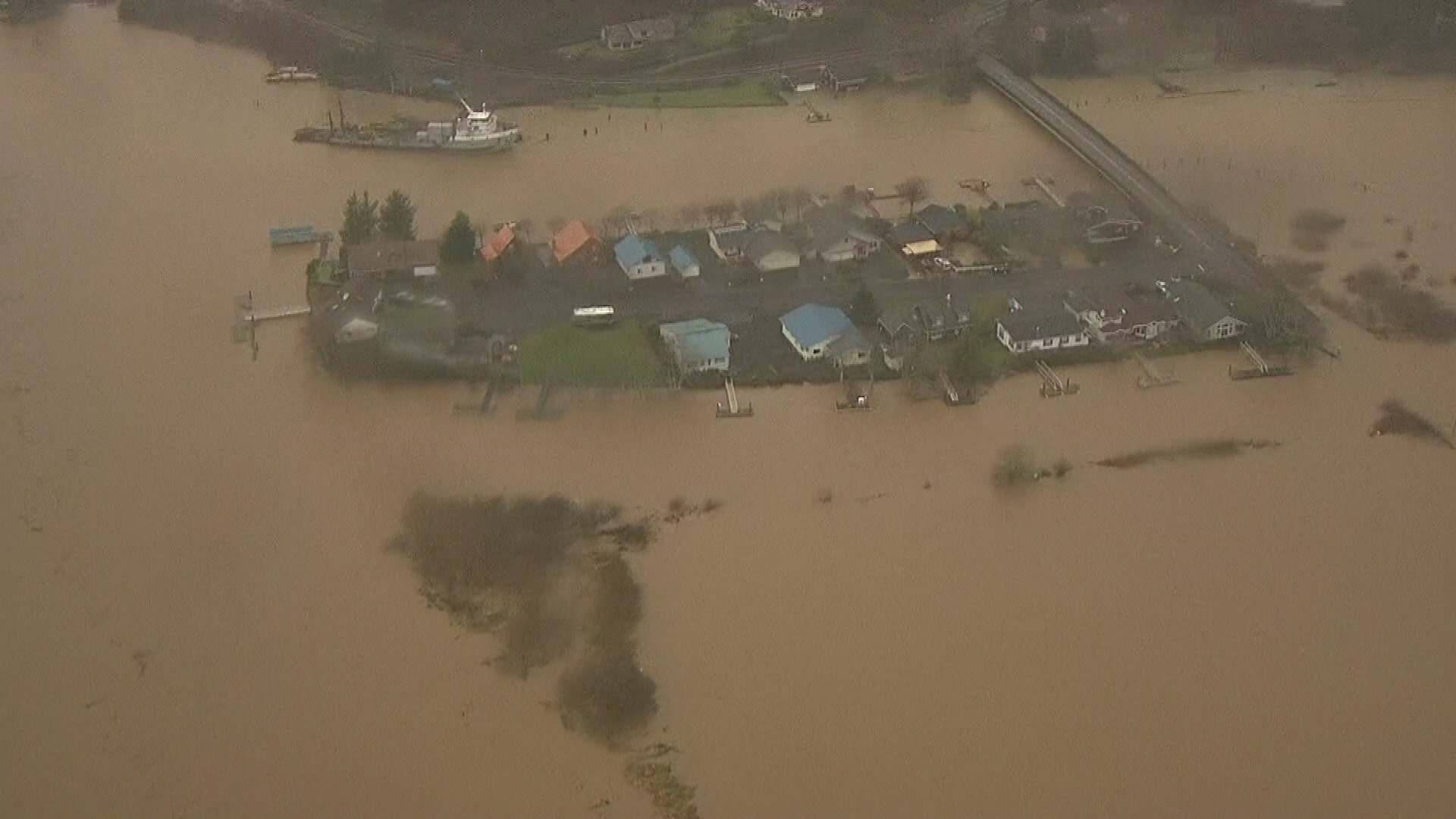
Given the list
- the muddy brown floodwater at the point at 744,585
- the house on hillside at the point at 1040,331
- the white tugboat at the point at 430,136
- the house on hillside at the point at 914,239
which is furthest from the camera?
the white tugboat at the point at 430,136

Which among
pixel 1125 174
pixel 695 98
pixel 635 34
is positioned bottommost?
pixel 1125 174

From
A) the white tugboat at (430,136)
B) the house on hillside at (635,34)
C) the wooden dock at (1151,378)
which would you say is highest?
the house on hillside at (635,34)

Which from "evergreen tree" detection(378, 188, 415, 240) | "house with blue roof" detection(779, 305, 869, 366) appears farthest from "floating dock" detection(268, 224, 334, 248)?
"house with blue roof" detection(779, 305, 869, 366)

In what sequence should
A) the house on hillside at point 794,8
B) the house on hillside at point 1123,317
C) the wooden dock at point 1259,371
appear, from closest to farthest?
the wooden dock at point 1259,371
the house on hillside at point 1123,317
the house on hillside at point 794,8

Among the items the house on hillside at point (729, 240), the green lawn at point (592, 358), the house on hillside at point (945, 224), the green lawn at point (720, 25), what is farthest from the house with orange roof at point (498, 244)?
the green lawn at point (720, 25)

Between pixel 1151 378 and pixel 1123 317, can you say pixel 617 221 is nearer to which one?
pixel 1123 317

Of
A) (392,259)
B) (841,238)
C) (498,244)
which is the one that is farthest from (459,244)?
(841,238)

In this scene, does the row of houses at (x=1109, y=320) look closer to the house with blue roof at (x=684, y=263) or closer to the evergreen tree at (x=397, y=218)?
the house with blue roof at (x=684, y=263)
